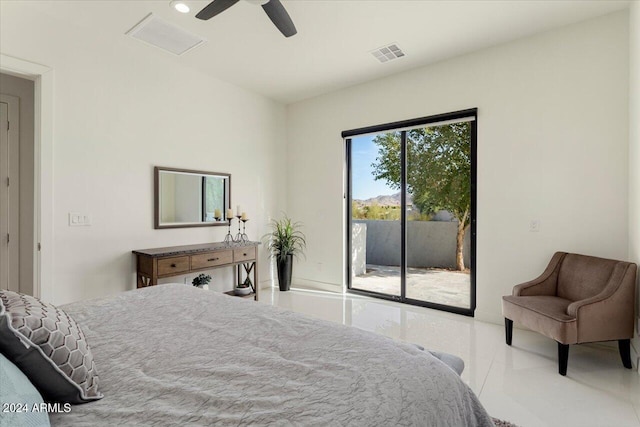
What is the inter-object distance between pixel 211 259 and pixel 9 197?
215 cm

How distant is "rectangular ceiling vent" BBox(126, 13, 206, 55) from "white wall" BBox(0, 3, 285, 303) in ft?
0.71

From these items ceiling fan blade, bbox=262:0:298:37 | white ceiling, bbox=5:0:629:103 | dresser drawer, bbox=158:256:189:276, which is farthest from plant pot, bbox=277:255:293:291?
ceiling fan blade, bbox=262:0:298:37

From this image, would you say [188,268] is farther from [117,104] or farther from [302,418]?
[302,418]

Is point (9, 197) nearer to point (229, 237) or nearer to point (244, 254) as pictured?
point (229, 237)

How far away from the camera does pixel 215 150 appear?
167 inches

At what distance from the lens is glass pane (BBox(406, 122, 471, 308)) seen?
3.78 meters

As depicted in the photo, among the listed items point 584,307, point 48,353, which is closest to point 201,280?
point 48,353

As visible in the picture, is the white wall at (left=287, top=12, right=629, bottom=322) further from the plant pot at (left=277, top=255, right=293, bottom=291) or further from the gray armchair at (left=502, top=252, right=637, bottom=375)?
the plant pot at (left=277, top=255, right=293, bottom=291)

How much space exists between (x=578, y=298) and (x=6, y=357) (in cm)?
348

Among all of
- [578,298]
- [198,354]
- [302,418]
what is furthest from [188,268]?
[578,298]

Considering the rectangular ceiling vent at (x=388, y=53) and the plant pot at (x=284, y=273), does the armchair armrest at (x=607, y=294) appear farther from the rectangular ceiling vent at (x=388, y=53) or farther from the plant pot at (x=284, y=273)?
the plant pot at (x=284, y=273)

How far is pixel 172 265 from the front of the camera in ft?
10.8

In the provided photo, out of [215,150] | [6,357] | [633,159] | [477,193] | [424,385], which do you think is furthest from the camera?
[215,150]

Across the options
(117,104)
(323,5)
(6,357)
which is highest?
(323,5)
